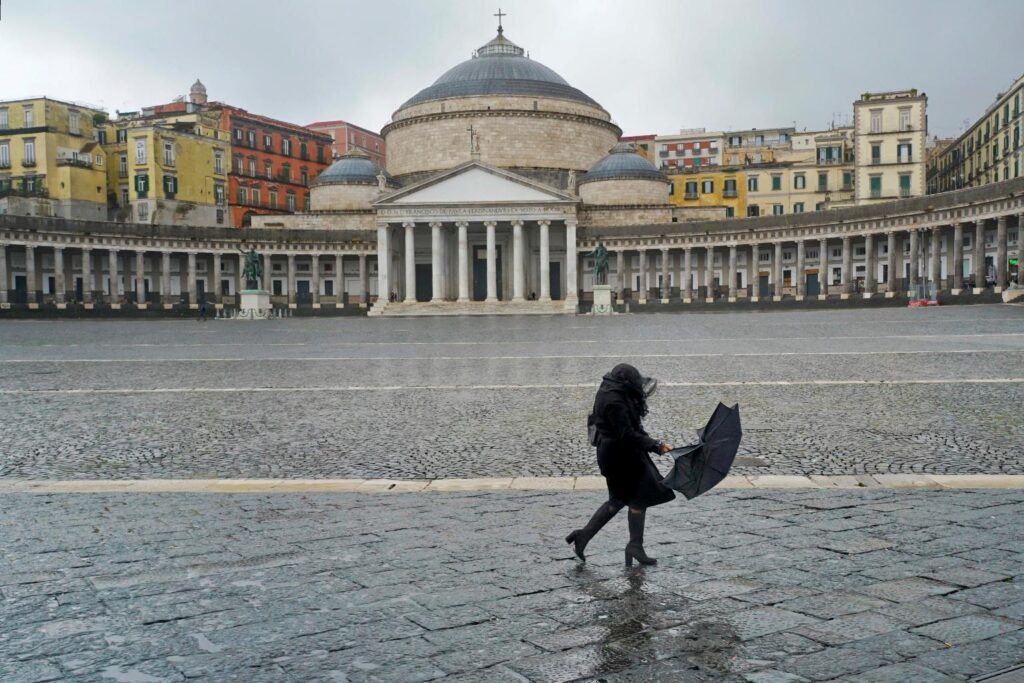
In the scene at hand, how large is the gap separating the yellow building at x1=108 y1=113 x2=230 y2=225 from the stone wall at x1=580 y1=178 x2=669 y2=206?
31826 mm

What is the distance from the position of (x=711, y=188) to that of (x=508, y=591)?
86338 mm

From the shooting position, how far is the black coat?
5086 mm

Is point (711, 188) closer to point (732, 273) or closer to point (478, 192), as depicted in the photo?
point (732, 273)

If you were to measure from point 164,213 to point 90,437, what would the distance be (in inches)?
2659

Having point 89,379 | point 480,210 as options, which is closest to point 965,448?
point 89,379

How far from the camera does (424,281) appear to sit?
243 feet

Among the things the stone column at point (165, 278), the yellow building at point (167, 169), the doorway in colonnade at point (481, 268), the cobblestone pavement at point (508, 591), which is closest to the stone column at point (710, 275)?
the doorway in colonnade at point (481, 268)

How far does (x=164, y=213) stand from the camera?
72.4 m

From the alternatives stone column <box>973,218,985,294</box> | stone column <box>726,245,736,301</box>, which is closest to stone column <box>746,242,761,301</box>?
stone column <box>726,245,736,301</box>

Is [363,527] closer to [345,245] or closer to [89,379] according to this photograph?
[89,379]

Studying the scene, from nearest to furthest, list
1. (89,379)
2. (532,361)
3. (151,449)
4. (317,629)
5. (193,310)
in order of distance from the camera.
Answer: (317,629) → (151,449) → (89,379) → (532,361) → (193,310)

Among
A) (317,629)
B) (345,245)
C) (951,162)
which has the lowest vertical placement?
(317,629)

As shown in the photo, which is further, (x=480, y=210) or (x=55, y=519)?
(x=480, y=210)

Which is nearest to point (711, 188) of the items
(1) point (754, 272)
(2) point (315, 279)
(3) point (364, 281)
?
(1) point (754, 272)
